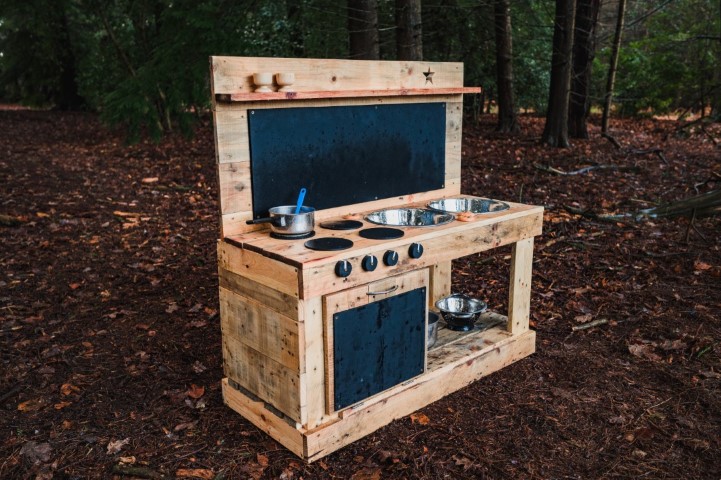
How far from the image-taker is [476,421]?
370 centimetres

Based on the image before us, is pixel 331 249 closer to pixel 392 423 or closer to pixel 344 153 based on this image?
pixel 344 153

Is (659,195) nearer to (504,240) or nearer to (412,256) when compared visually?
(504,240)

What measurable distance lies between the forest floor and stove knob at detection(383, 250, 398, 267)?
993 mm

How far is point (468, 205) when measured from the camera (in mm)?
4594

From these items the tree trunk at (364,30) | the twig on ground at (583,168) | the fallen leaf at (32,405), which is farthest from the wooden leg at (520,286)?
the twig on ground at (583,168)

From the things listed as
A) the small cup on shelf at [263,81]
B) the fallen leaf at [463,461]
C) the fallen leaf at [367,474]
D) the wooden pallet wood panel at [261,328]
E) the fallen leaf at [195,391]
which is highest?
the small cup on shelf at [263,81]

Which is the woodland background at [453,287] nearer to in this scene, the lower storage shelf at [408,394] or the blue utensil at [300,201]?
the lower storage shelf at [408,394]

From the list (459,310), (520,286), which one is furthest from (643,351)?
(459,310)

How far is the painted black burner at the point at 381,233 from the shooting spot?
351 cm

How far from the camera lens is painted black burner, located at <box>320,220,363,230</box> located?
3.76 metres

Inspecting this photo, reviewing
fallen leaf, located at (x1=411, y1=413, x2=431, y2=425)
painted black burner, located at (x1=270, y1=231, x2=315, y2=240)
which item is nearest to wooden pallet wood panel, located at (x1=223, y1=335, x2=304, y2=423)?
painted black burner, located at (x1=270, y1=231, x2=315, y2=240)

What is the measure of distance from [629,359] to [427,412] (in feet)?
5.42

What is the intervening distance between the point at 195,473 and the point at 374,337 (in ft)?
3.85

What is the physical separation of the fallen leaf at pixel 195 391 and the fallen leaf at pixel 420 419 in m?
1.36
